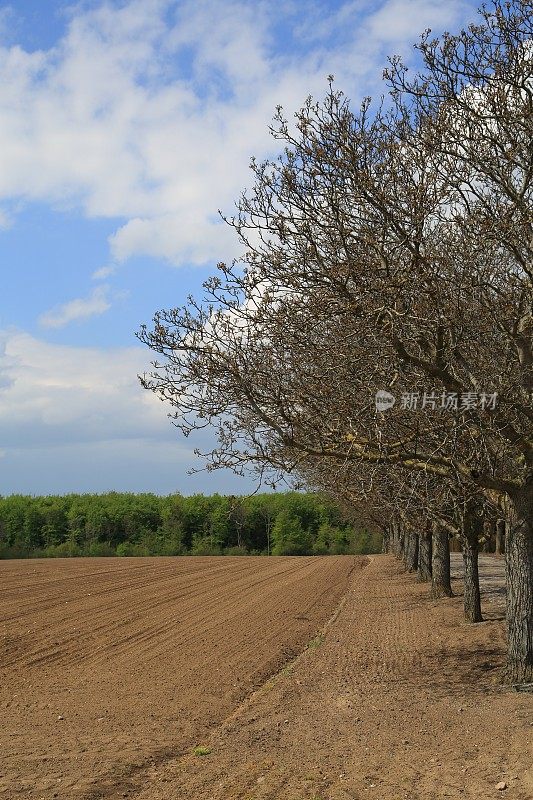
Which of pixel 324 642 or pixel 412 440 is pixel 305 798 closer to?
pixel 412 440

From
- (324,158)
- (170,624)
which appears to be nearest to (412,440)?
(324,158)

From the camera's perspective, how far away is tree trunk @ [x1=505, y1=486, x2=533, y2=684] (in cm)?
1080

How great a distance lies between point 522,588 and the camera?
10844 millimetres

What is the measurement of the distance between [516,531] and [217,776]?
5199 millimetres

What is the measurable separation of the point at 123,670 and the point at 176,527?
71.4 meters

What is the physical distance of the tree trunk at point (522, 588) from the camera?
10.8 metres

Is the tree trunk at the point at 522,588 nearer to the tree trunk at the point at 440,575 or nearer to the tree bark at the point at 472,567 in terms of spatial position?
the tree bark at the point at 472,567

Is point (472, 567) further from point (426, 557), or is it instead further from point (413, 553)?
point (413, 553)

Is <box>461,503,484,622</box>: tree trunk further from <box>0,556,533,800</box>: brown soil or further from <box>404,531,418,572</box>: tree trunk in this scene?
<box>404,531,418,572</box>: tree trunk

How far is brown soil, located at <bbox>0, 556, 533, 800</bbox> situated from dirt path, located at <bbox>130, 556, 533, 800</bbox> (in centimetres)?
3

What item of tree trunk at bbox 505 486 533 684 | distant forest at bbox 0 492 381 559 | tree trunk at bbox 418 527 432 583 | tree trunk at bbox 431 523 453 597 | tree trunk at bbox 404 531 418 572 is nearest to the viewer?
tree trunk at bbox 505 486 533 684

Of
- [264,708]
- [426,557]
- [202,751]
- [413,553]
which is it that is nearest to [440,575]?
[426,557]

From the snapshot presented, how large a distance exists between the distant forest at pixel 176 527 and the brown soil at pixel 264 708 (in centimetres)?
5970

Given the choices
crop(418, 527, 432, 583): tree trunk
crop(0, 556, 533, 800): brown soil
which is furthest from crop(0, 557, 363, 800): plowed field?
crop(418, 527, 432, 583): tree trunk
